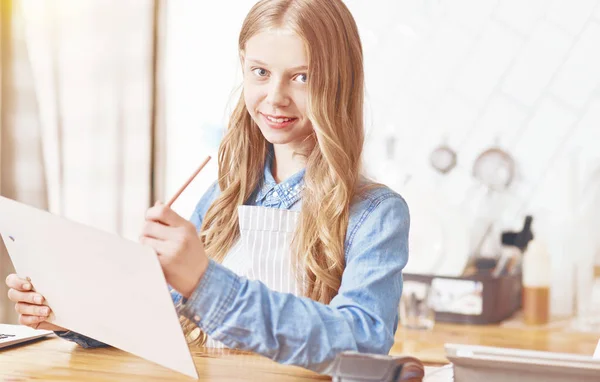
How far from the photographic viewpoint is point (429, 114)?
2.78m

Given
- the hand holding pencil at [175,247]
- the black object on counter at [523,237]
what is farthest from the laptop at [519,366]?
the black object on counter at [523,237]

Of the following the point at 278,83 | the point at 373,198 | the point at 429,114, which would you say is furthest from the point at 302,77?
the point at 429,114

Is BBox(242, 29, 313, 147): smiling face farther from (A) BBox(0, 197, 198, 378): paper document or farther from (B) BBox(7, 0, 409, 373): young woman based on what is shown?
(A) BBox(0, 197, 198, 378): paper document

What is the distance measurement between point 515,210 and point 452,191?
0.22 metres

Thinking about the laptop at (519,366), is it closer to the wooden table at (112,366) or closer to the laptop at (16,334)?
the wooden table at (112,366)

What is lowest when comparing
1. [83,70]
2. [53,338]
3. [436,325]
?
[436,325]

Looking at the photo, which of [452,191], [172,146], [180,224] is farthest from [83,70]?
[180,224]

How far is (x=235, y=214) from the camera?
149 cm

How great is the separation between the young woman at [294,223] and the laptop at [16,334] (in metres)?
0.07

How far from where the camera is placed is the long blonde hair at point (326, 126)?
1282 millimetres

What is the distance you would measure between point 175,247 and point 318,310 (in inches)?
9.1

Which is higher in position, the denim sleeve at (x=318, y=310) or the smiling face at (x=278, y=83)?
the smiling face at (x=278, y=83)

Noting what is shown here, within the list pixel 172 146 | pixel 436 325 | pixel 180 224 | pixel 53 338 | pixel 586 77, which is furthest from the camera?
pixel 172 146

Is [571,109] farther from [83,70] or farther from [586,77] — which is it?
[83,70]
